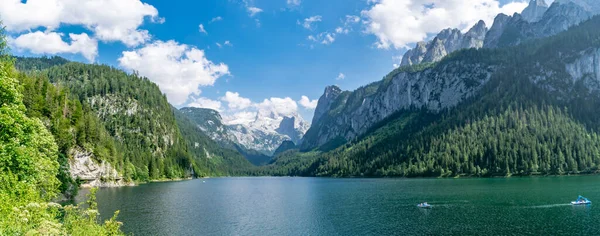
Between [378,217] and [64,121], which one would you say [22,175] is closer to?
[378,217]

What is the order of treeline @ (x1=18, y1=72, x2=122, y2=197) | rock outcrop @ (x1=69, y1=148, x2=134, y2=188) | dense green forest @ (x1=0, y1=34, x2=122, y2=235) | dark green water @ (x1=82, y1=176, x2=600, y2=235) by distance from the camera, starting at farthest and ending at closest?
rock outcrop @ (x1=69, y1=148, x2=134, y2=188), treeline @ (x1=18, y1=72, x2=122, y2=197), dark green water @ (x1=82, y1=176, x2=600, y2=235), dense green forest @ (x1=0, y1=34, x2=122, y2=235)

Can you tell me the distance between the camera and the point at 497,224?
63.6 metres

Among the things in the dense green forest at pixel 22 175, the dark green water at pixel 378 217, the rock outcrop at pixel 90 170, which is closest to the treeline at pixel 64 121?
the rock outcrop at pixel 90 170

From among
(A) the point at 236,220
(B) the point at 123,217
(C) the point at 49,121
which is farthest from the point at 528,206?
(C) the point at 49,121

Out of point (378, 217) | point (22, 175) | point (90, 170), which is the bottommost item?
point (378, 217)

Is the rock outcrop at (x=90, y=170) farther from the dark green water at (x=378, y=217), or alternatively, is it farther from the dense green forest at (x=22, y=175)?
the dense green forest at (x=22, y=175)

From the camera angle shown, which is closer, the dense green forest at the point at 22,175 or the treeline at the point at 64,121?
the dense green forest at the point at 22,175

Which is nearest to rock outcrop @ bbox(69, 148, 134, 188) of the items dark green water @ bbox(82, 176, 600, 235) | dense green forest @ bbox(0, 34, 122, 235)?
dark green water @ bbox(82, 176, 600, 235)

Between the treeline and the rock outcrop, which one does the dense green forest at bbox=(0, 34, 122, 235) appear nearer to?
the treeline

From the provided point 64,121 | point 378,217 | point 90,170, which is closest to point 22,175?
point 378,217

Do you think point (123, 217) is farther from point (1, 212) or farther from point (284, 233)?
point (1, 212)

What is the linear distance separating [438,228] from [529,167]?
16581 centimetres

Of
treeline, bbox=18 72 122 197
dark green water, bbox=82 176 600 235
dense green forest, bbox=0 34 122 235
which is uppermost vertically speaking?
treeline, bbox=18 72 122 197

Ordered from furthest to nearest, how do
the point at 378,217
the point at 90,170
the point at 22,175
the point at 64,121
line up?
the point at 90,170, the point at 64,121, the point at 378,217, the point at 22,175
